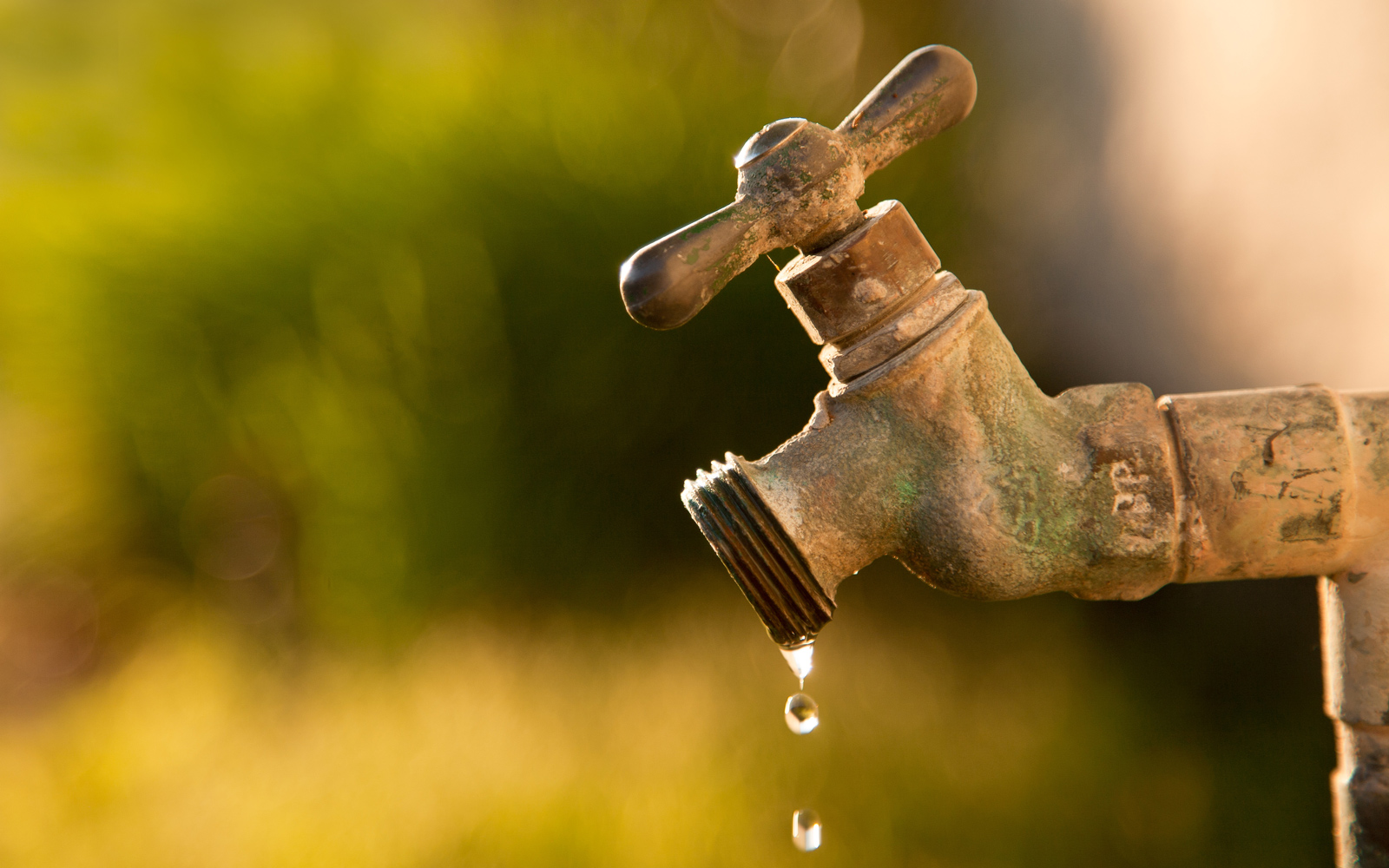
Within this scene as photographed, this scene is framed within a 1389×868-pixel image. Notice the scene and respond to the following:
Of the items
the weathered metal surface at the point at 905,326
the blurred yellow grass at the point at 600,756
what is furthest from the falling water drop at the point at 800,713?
the blurred yellow grass at the point at 600,756

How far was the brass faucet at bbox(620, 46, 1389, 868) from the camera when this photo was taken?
33cm

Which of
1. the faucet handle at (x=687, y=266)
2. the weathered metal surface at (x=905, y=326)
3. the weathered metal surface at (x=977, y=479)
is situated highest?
the faucet handle at (x=687, y=266)

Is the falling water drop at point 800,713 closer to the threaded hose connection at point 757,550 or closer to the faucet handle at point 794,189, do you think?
the threaded hose connection at point 757,550

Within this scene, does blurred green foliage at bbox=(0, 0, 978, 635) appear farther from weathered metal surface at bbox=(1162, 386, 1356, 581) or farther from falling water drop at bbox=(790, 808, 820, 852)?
weathered metal surface at bbox=(1162, 386, 1356, 581)

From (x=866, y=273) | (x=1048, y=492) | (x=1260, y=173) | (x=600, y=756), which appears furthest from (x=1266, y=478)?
(x=600, y=756)

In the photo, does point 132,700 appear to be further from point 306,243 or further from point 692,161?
point 692,161

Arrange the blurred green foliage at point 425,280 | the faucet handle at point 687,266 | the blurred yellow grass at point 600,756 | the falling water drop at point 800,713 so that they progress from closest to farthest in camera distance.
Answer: the faucet handle at point 687,266 < the falling water drop at point 800,713 < the blurred yellow grass at point 600,756 < the blurred green foliage at point 425,280

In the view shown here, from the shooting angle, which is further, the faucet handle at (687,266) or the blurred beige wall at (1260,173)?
the blurred beige wall at (1260,173)

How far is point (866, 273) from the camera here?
331 millimetres

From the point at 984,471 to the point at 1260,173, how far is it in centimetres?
41

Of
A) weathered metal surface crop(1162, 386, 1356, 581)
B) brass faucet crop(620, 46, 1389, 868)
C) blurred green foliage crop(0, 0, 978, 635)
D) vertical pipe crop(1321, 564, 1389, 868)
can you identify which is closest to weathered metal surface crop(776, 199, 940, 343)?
brass faucet crop(620, 46, 1389, 868)

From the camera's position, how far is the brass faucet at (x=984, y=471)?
0.33 metres

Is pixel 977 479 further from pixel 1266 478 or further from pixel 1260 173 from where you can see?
pixel 1260 173

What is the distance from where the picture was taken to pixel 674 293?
0.30 m
